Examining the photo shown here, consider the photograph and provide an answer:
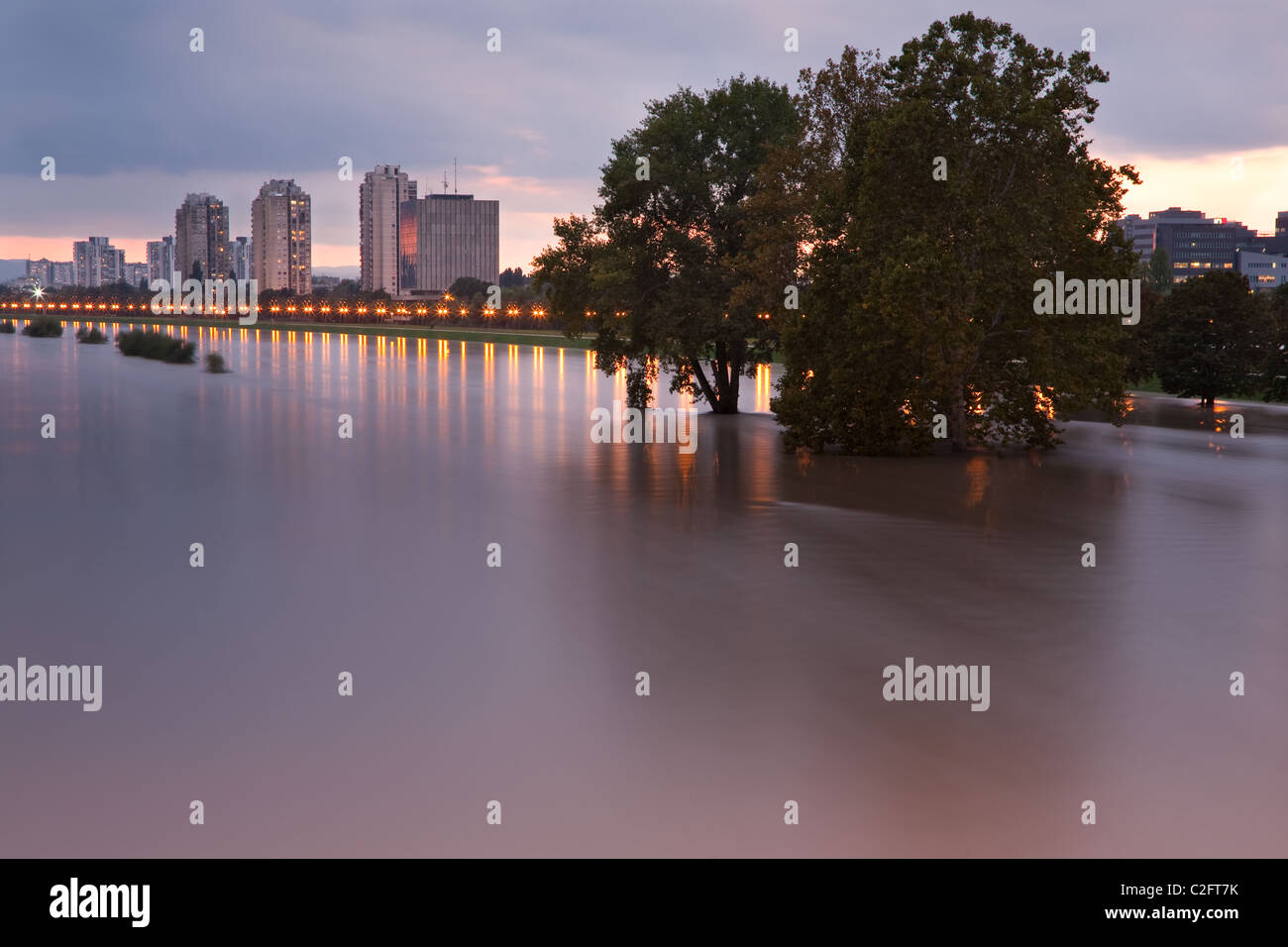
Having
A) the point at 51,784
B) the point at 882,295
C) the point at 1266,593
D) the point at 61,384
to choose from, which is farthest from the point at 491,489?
the point at 61,384

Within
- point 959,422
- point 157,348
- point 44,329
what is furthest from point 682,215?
point 44,329

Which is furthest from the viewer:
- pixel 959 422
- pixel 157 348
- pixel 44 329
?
pixel 44 329

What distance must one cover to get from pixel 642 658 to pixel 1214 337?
5460 cm

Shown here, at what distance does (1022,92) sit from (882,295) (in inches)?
297

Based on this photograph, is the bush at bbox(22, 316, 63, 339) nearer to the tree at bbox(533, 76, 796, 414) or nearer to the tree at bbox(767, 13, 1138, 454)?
the tree at bbox(533, 76, 796, 414)

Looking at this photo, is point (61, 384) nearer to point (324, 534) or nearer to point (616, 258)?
point (616, 258)

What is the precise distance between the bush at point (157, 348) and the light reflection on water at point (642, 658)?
72685 mm

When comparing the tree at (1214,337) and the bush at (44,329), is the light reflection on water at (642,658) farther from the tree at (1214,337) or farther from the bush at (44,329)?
the bush at (44,329)

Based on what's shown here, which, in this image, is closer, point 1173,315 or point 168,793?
point 168,793

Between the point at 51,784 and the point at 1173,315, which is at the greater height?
the point at 1173,315

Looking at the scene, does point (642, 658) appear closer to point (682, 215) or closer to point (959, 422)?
point (959, 422)

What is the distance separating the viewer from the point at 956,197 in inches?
1371

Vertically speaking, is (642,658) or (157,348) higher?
(157,348)

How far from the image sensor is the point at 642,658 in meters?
14.2
